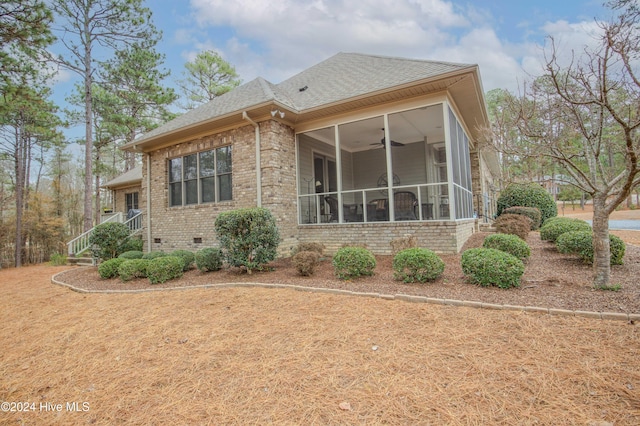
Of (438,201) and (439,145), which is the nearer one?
(438,201)

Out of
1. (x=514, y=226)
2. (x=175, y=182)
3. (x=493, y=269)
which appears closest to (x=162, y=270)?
(x=175, y=182)

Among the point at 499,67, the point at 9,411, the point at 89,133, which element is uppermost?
the point at 499,67

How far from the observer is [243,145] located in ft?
26.1

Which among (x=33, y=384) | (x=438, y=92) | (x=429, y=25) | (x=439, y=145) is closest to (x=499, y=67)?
(x=429, y=25)

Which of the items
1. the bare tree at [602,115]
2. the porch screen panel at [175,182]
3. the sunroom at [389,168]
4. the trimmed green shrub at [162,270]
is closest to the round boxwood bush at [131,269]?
the trimmed green shrub at [162,270]

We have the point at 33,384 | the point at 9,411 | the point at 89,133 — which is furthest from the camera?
the point at 89,133

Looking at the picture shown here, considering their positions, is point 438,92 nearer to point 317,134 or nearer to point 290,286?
point 317,134

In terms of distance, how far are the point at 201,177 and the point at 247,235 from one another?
401cm

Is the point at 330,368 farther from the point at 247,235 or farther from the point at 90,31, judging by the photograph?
the point at 90,31

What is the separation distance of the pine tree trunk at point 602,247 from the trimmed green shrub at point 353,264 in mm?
2928

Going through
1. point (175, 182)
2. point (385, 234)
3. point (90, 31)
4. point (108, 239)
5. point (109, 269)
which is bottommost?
point (109, 269)

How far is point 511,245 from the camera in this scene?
5.13 m

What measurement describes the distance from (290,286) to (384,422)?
10.2ft

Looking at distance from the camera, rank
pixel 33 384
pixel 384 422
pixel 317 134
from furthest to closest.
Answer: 1. pixel 317 134
2. pixel 33 384
3. pixel 384 422
